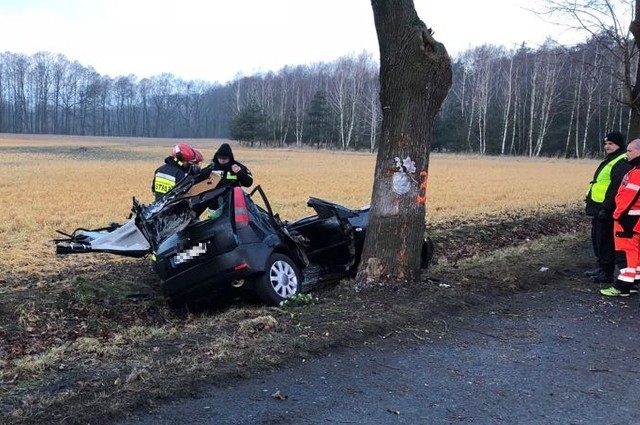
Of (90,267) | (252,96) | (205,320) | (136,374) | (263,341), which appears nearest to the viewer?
(136,374)

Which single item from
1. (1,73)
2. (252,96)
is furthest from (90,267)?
(1,73)

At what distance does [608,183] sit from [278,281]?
4269mm

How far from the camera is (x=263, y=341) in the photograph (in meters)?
4.48

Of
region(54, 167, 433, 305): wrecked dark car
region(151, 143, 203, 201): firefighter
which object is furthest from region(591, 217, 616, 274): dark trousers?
region(151, 143, 203, 201): firefighter

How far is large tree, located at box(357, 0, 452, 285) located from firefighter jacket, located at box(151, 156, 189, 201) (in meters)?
2.97

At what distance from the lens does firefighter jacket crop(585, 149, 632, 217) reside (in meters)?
7.04

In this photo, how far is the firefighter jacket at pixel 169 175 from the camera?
25.5ft

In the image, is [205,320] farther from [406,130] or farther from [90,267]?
[90,267]

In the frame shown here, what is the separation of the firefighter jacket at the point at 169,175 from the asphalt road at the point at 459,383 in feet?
13.6

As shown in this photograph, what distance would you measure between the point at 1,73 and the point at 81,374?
500 ft

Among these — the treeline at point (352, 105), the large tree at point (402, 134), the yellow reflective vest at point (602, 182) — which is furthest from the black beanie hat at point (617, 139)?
the treeline at point (352, 105)

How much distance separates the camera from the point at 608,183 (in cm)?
721

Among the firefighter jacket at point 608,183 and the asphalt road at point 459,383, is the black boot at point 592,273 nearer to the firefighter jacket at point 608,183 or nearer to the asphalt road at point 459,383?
the firefighter jacket at point 608,183

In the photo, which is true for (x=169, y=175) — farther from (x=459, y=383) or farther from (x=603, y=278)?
(x=603, y=278)
